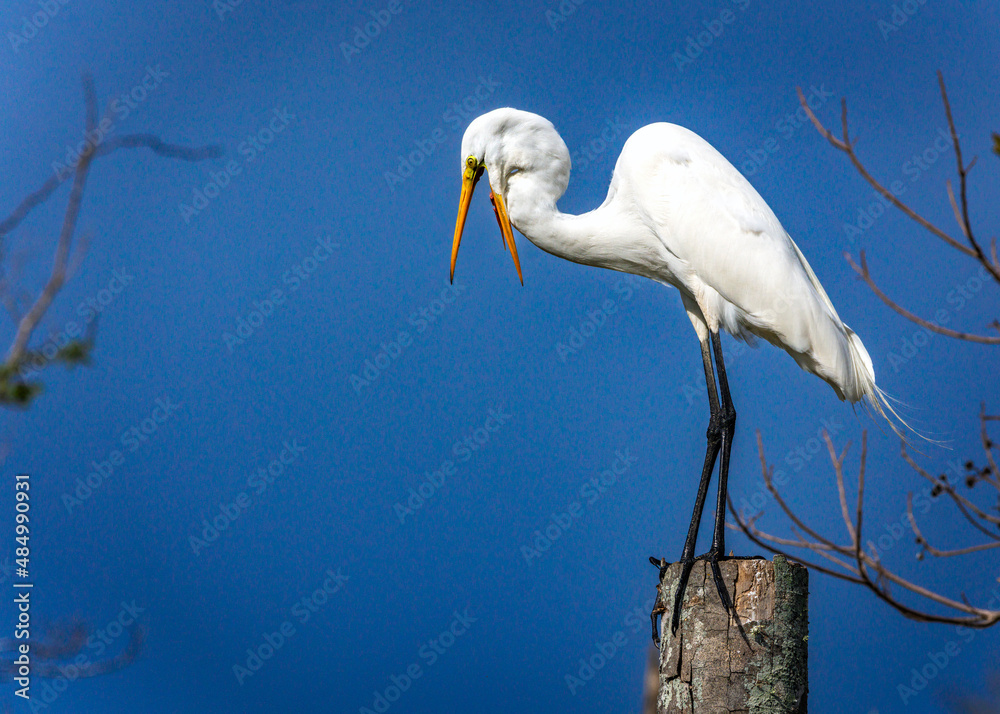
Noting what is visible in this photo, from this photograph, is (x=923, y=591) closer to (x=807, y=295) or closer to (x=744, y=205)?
(x=807, y=295)

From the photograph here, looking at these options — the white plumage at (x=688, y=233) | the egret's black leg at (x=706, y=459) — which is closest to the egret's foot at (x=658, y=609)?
the egret's black leg at (x=706, y=459)

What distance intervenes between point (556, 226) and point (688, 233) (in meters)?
0.60

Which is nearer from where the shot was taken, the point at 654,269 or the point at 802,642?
the point at 802,642

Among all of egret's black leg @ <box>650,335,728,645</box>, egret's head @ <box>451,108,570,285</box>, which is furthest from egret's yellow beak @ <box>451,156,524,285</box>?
egret's black leg @ <box>650,335,728,645</box>

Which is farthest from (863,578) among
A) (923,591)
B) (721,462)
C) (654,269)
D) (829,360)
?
(654,269)

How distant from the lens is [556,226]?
385cm

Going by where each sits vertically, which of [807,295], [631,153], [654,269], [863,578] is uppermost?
[631,153]

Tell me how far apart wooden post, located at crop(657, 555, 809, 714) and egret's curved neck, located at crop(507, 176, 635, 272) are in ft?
5.54

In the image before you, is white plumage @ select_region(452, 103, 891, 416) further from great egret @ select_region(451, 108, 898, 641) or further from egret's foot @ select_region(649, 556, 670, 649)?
egret's foot @ select_region(649, 556, 670, 649)

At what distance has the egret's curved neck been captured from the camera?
12.6ft

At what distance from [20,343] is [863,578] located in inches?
51.3

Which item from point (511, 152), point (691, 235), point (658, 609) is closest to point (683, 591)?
point (658, 609)

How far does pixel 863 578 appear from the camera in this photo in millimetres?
1338

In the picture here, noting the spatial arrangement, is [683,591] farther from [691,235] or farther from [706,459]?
[691,235]
